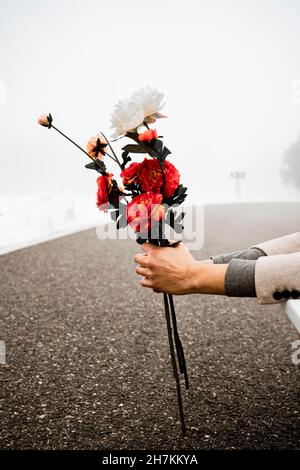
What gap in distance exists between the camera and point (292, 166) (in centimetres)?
2955

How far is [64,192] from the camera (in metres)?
34.3

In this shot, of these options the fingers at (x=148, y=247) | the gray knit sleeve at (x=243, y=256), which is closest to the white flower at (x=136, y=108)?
the fingers at (x=148, y=247)

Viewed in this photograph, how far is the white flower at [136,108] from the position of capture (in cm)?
138

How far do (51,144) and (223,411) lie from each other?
93313 mm

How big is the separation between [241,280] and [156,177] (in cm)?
51

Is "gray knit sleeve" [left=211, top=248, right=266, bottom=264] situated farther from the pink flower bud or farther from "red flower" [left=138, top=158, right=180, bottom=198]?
the pink flower bud

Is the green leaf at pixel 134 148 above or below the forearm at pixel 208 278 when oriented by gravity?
above

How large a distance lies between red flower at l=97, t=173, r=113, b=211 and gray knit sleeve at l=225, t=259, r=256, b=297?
58 cm

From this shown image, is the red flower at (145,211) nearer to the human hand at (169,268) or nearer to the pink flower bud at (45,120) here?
the human hand at (169,268)

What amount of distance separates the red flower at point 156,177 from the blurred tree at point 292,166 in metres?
29.9

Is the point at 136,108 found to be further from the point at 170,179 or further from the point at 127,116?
the point at 170,179

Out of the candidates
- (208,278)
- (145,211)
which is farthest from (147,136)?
(208,278)

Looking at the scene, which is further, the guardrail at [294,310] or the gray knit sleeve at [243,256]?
the gray knit sleeve at [243,256]
